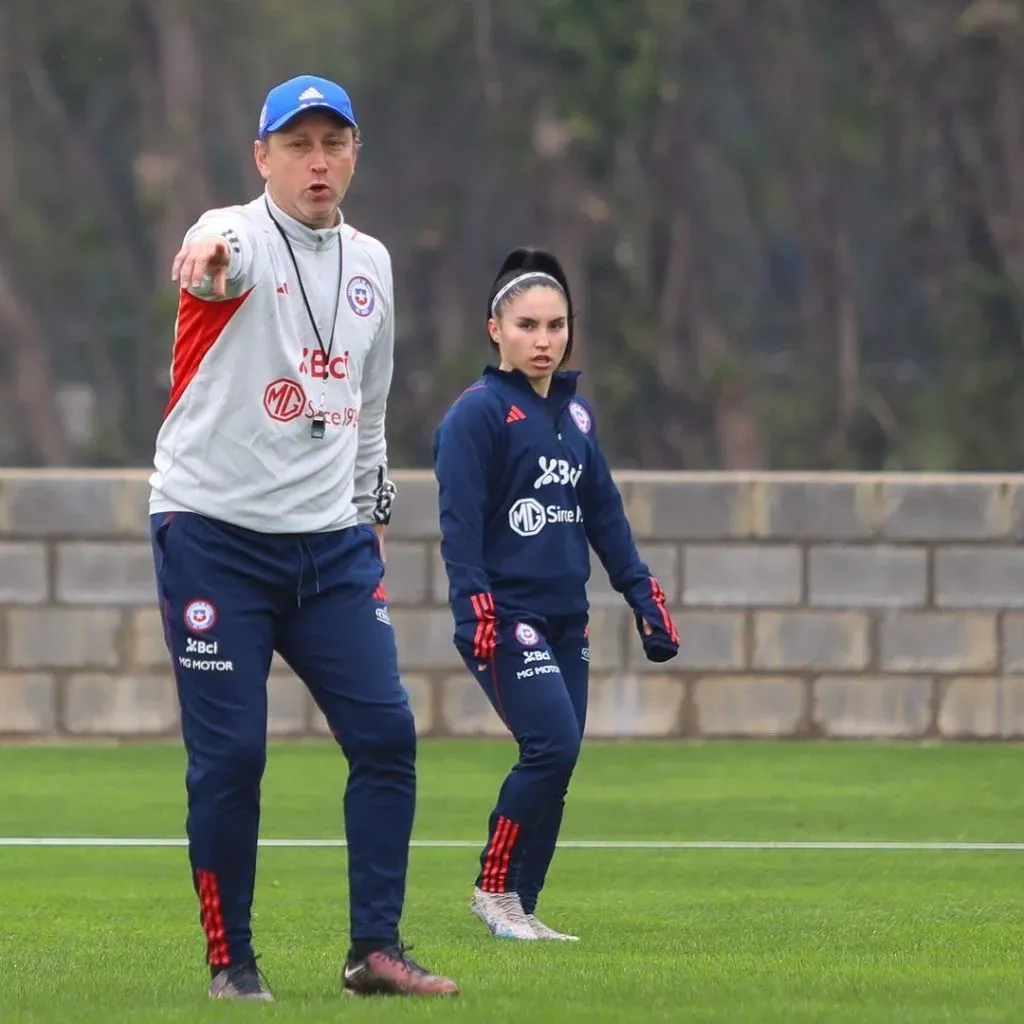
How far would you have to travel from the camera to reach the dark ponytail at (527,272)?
23.6 ft

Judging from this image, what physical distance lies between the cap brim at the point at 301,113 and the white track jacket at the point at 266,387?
0.14 metres

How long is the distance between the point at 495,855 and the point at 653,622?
724 millimetres

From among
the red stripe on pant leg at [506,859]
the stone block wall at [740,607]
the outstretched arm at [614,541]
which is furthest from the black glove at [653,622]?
the stone block wall at [740,607]

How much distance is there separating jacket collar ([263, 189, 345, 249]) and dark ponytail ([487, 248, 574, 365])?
5.48 feet

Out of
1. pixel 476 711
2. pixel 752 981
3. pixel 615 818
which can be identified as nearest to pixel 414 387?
pixel 476 711

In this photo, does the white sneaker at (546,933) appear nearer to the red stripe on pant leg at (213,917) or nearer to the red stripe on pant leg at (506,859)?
the red stripe on pant leg at (506,859)

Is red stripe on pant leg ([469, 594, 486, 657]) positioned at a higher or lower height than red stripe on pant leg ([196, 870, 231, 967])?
higher

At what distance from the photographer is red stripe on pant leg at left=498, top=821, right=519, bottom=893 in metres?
7.02

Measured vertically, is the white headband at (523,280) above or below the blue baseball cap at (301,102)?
below

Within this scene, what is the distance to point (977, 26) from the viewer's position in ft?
115

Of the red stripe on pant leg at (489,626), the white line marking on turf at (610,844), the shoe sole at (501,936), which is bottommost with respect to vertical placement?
the white line marking on turf at (610,844)

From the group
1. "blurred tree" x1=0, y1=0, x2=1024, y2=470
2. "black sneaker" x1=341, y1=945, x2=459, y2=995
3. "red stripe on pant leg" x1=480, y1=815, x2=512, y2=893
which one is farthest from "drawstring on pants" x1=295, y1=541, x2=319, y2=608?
"blurred tree" x1=0, y1=0, x2=1024, y2=470

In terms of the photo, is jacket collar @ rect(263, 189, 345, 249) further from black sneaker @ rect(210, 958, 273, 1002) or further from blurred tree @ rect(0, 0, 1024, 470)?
blurred tree @ rect(0, 0, 1024, 470)

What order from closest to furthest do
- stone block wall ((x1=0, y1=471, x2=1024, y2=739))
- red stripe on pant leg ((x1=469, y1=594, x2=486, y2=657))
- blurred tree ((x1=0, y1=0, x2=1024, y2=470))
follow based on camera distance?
1. red stripe on pant leg ((x1=469, y1=594, x2=486, y2=657))
2. stone block wall ((x1=0, y1=471, x2=1024, y2=739))
3. blurred tree ((x1=0, y1=0, x2=1024, y2=470))
